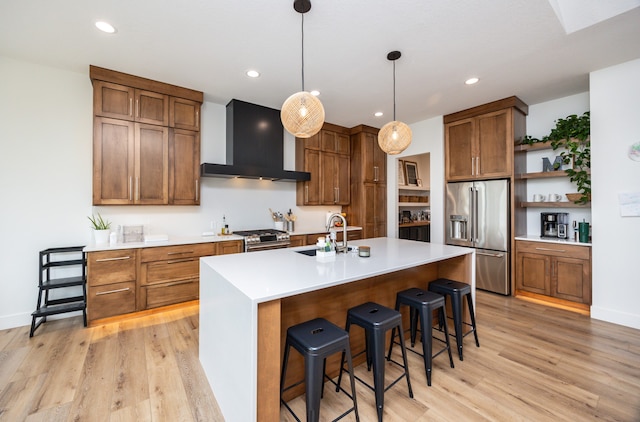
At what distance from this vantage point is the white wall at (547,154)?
368 centimetres

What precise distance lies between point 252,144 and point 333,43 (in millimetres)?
1952

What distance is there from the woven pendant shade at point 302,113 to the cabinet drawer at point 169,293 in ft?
8.16

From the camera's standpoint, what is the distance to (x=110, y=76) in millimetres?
3047

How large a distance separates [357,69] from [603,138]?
9.56 ft

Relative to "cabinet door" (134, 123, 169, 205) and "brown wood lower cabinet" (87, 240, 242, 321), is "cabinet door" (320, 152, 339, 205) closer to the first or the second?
"brown wood lower cabinet" (87, 240, 242, 321)

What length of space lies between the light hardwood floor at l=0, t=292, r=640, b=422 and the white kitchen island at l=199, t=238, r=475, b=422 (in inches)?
11.9

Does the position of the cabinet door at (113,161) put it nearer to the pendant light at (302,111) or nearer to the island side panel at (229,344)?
the island side panel at (229,344)

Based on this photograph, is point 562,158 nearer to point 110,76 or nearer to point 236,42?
point 236,42

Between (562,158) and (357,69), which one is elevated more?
(357,69)

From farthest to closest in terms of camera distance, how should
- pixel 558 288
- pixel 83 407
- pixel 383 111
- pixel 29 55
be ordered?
1. pixel 383 111
2. pixel 558 288
3. pixel 29 55
4. pixel 83 407

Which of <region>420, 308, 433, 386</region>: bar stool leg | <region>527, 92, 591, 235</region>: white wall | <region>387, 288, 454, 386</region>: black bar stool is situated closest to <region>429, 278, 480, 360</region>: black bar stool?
<region>387, 288, 454, 386</region>: black bar stool

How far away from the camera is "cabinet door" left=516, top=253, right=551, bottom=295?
3.55 meters

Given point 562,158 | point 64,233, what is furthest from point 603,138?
point 64,233

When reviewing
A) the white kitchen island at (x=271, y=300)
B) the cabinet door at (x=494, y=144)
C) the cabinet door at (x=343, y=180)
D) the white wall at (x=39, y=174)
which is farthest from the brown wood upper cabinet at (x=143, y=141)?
the cabinet door at (x=494, y=144)
